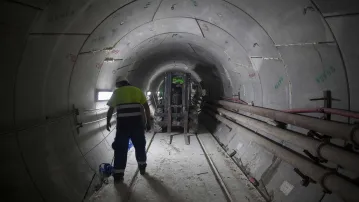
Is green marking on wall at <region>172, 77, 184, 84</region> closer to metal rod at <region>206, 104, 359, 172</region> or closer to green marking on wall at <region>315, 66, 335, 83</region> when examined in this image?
metal rod at <region>206, 104, 359, 172</region>

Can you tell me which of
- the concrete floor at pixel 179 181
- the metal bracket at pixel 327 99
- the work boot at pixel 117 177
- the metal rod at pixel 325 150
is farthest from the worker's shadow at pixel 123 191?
the metal bracket at pixel 327 99

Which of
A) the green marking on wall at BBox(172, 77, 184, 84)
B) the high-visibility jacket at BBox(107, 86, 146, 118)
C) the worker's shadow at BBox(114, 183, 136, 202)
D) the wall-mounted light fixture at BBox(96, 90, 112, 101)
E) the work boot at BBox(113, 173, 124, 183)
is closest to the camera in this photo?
the worker's shadow at BBox(114, 183, 136, 202)

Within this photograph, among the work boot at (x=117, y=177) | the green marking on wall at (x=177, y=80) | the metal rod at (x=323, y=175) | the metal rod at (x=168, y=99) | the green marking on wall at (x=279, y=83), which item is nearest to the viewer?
the metal rod at (x=323, y=175)

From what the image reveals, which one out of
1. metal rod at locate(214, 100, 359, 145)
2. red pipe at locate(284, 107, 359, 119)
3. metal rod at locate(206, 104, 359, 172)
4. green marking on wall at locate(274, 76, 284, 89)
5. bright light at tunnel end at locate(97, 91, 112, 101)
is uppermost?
green marking on wall at locate(274, 76, 284, 89)

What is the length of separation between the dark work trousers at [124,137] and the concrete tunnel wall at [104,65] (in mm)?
546

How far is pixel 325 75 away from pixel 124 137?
143 inches

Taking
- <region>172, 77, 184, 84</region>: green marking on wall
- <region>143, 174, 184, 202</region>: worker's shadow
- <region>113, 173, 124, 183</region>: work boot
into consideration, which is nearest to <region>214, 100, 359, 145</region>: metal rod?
<region>143, 174, 184, 202</region>: worker's shadow

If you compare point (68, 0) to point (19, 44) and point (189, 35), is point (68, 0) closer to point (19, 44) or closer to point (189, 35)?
point (19, 44)

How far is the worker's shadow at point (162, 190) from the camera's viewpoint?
399 cm

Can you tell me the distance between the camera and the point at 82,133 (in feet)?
15.2

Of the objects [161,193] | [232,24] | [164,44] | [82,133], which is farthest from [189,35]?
[161,193]

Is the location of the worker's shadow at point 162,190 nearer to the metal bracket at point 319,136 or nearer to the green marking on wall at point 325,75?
the metal bracket at point 319,136

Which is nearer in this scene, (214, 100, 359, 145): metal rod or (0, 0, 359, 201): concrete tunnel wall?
(214, 100, 359, 145): metal rod

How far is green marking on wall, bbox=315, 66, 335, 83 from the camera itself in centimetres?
287
